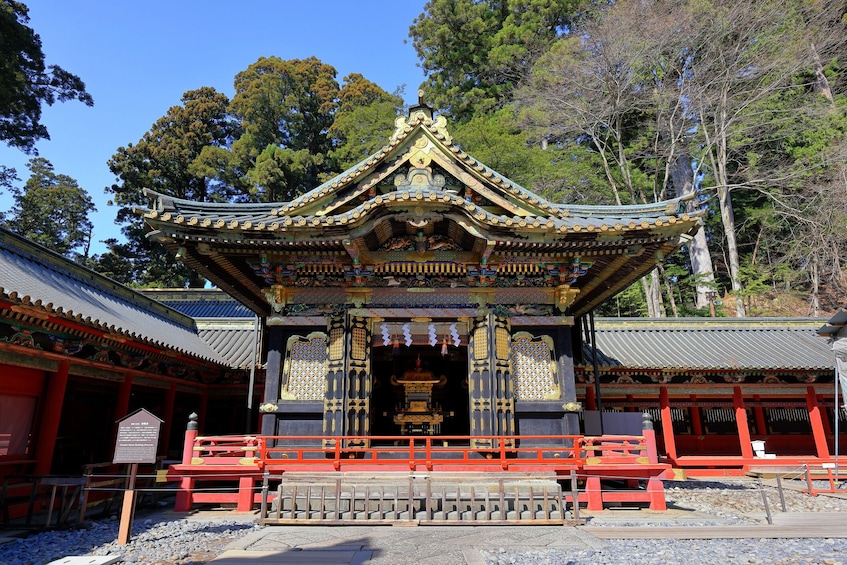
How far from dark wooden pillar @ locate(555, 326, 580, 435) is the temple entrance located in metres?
4.61

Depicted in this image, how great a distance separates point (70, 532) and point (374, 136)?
29282mm

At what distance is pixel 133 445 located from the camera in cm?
796

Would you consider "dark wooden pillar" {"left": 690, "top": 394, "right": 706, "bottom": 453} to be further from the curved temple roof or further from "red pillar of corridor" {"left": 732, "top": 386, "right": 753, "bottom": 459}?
the curved temple roof

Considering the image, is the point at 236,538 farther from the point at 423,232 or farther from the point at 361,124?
the point at 361,124

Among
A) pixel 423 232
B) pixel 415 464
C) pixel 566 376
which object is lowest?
pixel 415 464

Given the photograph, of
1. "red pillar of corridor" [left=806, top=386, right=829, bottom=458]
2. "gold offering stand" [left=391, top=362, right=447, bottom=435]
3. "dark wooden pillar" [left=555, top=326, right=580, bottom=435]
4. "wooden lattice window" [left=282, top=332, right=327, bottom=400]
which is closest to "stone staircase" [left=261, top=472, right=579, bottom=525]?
"dark wooden pillar" [left=555, top=326, right=580, bottom=435]

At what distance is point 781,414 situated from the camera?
62.3 feet

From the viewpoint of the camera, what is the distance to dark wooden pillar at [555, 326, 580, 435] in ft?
36.3

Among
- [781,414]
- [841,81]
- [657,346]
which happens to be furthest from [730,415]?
[841,81]

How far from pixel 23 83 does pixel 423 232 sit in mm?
29731

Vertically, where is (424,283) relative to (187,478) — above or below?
above

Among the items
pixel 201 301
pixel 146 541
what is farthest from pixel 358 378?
pixel 201 301

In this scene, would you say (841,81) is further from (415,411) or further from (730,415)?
(415,411)

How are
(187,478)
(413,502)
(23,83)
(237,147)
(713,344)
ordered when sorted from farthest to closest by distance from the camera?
(237,147) < (23,83) < (713,344) < (187,478) < (413,502)
